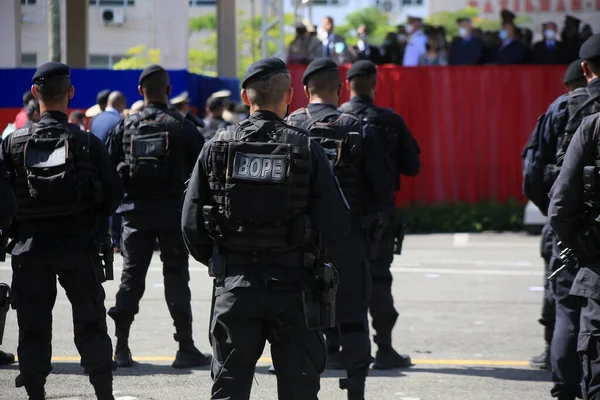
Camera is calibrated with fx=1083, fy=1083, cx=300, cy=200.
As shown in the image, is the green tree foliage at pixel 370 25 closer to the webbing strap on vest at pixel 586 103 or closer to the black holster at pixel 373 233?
the black holster at pixel 373 233

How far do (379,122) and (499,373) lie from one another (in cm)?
204

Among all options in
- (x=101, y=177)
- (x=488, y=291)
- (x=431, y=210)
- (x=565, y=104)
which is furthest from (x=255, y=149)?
(x=431, y=210)

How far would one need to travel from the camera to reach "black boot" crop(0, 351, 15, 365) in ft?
26.4

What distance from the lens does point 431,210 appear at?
18.6 meters

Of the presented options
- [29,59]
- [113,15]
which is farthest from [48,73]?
[113,15]

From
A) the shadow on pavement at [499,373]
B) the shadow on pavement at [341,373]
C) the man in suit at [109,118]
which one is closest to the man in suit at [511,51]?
the man in suit at [109,118]

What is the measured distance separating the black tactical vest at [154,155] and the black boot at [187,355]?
3.55 ft

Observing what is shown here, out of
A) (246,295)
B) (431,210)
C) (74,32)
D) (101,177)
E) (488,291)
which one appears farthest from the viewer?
(74,32)

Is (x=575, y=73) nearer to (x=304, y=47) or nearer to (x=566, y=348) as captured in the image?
(x=566, y=348)

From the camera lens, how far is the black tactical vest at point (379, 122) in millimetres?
7965

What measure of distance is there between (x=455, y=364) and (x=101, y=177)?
10.7ft

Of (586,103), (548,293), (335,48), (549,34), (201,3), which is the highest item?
(201,3)

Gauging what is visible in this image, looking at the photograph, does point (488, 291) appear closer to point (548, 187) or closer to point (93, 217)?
point (548, 187)

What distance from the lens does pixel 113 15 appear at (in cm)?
4953
